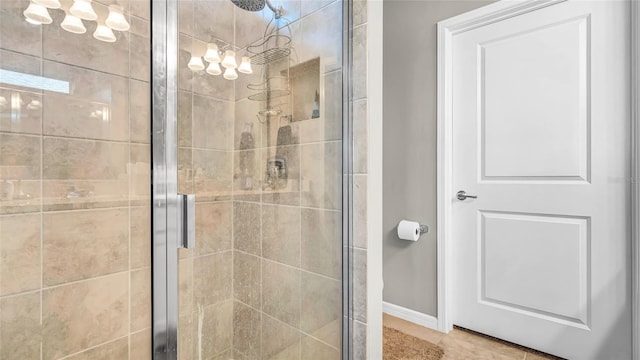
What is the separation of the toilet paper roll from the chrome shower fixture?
1.35 metres

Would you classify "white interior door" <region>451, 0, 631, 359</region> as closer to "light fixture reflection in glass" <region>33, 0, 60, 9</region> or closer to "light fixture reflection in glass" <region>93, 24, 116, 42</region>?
"light fixture reflection in glass" <region>93, 24, 116, 42</region>

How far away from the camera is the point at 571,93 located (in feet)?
5.12

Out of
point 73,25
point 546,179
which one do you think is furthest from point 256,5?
point 546,179

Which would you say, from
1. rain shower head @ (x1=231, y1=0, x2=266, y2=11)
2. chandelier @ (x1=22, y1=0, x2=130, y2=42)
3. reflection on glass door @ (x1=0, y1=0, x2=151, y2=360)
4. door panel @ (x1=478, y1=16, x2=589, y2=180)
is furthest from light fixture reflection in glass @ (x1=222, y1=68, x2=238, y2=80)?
door panel @ (x1=478, y1=16, x2=589, y2=180)

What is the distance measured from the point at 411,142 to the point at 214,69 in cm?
137

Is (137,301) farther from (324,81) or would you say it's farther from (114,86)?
(324,81)

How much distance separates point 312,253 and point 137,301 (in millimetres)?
691

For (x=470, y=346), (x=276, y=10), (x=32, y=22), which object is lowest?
(x=470, y=346)

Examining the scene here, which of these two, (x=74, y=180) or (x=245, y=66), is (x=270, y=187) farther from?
(x=74, y=180)

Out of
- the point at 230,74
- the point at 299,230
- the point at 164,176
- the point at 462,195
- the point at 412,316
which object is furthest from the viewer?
the point at 412,316

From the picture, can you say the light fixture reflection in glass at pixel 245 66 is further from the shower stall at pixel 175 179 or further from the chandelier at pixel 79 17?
the chandelier at pixel 79 17

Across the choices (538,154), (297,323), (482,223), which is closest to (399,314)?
(482,223)

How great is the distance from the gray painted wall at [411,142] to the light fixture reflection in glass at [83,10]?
5.37 feet

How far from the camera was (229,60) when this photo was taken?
1100mm
